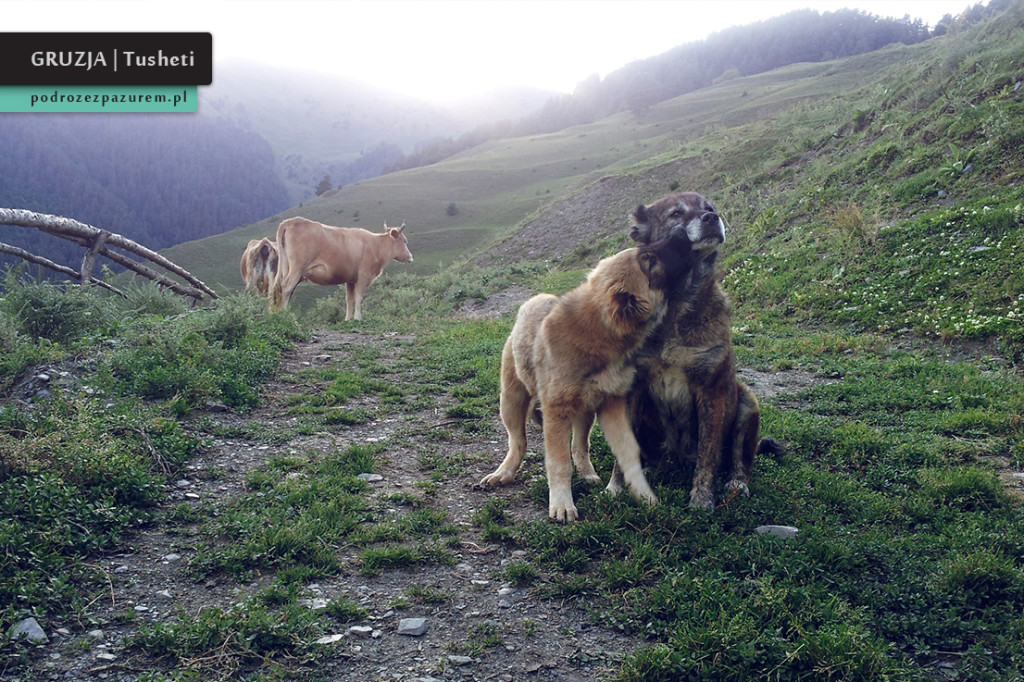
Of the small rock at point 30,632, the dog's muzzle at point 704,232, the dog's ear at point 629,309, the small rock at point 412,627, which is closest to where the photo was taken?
the small rock at point 30,632

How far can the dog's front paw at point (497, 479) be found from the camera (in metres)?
5.08

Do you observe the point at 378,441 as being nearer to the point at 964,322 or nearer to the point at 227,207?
the point at 964,322

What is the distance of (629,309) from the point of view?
175 inches

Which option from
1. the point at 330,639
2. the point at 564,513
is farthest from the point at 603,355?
the point at 330,639

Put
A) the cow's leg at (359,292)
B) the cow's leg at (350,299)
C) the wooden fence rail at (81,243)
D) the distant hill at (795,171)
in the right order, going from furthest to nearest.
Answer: the cow's leg at (350,299) → the cow's leg at (359,292) → the distant hill at (795,171) → the wooden fence rail at (81,243)

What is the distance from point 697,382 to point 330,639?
3.05 m

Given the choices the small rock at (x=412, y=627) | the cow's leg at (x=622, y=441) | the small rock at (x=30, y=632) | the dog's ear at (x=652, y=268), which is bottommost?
the small rock at (x=412, y=627)

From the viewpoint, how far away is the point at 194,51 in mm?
9625

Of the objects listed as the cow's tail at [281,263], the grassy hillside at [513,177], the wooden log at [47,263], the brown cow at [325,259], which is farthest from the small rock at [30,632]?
the grassy hillside at [513,177]

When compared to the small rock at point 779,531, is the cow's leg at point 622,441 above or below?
above

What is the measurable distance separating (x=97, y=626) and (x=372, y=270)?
16.5 m

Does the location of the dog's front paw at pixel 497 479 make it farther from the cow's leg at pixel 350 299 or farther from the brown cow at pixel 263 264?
the brown cow at pixel 263 264

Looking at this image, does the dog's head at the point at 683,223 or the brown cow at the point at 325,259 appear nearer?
the dog's head at the point at 683,223

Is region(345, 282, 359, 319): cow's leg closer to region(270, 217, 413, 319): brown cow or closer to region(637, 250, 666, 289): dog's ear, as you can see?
region(270, 217, 413, 319): brown cow
